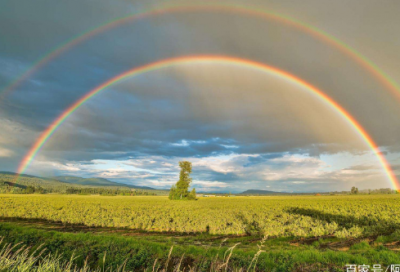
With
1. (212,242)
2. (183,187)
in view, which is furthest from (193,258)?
(183,187)

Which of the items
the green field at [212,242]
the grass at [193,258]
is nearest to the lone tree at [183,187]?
the green field at [212,242]

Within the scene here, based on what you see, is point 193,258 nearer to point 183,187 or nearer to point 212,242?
point 212,242

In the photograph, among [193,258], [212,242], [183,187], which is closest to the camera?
[193,258]

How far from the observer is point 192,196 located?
112875 millimetres

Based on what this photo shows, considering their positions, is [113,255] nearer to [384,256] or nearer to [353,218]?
[384,256]

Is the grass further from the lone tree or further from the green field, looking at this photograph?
the lone tree

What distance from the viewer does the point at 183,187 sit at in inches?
4535

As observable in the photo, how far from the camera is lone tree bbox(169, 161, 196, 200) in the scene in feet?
372

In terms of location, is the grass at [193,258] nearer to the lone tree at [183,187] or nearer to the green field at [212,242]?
the green field at [212,242]

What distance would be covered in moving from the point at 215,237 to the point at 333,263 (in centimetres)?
1371

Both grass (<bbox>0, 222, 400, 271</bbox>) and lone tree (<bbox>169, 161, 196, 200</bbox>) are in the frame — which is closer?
grass (<bbox>0, 222, 400, 271</bbox>)

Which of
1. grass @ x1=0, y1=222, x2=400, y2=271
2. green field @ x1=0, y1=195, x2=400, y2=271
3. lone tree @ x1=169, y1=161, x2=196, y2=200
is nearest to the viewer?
grass @ x1=0, y1=222, x2=400, y2=271

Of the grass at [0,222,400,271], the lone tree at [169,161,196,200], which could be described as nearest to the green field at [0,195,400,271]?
the grass at [0,222,400,271]

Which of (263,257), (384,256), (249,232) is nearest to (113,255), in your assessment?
(263,257)
